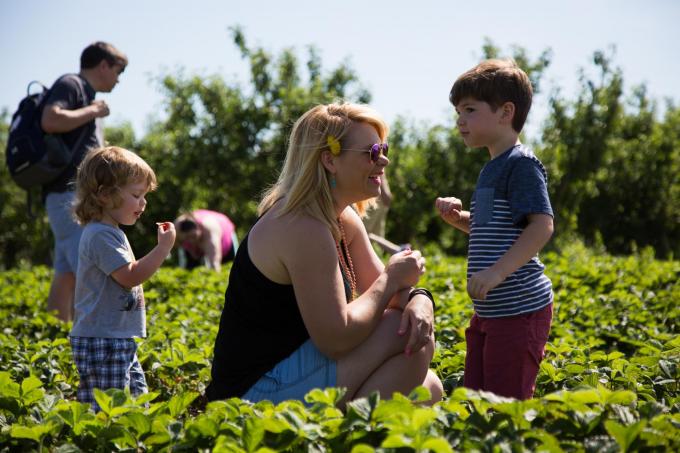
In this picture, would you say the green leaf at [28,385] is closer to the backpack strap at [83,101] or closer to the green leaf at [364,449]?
the green leaf at [364,449]

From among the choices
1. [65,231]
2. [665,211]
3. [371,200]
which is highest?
[371,200]

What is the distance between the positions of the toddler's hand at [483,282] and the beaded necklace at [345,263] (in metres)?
0.59

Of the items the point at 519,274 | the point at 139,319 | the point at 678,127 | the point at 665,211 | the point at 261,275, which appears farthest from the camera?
the point at 678,127

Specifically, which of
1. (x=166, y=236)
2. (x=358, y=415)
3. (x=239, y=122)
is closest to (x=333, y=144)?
(x=166, y=236)

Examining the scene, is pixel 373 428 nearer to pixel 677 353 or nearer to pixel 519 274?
pixel 519 274

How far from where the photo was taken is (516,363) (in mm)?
3088

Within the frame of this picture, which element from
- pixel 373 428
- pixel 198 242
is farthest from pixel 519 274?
pixel 198 242

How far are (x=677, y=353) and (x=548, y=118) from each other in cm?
1699

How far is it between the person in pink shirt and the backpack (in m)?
2.77

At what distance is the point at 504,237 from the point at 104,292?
1943 mm

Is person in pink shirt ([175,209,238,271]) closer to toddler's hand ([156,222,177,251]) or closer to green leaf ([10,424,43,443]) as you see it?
toddler's hand ([156,222,177,251])

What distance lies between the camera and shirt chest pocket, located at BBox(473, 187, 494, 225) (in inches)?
129

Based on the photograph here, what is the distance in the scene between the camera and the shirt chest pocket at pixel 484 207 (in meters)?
3.28

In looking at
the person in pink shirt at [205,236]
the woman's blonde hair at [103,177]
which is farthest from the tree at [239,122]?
the woman's blonde hair at [103,177]
